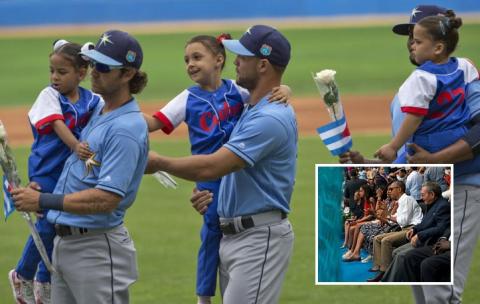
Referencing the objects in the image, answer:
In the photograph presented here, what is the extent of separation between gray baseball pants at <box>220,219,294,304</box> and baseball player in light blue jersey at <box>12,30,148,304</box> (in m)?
0.58

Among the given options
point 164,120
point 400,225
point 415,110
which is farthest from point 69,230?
point 415,110

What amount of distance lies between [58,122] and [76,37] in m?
30.0

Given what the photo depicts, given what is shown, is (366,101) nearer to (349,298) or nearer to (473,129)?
(349,298)

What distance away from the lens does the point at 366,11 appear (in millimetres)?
41562

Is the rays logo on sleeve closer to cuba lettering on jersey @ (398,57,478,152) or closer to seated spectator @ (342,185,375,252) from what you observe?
seated spectator @ (342,185,375,252)

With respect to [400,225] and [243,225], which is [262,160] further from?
[400,225]

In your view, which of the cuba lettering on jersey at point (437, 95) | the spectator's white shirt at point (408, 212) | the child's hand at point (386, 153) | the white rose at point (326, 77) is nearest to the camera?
the spectator's white shirt at point (408, 212)

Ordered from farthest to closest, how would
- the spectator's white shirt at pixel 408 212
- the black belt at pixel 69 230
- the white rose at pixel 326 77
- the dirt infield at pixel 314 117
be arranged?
the dirt infield at pixel 314 117 → the white rose at pixel 326 77 → the spectator's white shirt at pixel 408 212 → the black belt at pixel 69 230

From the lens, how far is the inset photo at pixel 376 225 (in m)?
5.93

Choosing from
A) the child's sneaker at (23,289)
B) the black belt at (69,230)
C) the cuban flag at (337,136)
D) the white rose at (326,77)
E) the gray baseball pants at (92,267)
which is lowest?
the child's sneaker at (23,289)

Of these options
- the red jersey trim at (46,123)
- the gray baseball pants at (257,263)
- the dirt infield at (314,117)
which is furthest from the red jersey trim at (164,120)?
the dirt infield at (314,117)

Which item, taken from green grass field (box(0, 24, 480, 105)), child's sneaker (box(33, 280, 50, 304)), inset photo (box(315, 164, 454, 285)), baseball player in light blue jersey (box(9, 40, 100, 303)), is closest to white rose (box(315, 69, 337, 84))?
inset photo (box(315, 164, 454, 285))

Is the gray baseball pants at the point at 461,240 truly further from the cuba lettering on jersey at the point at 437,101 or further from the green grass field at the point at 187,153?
the green grass field at the point at 187,153

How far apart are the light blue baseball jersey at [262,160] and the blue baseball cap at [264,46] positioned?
25 centimetres
